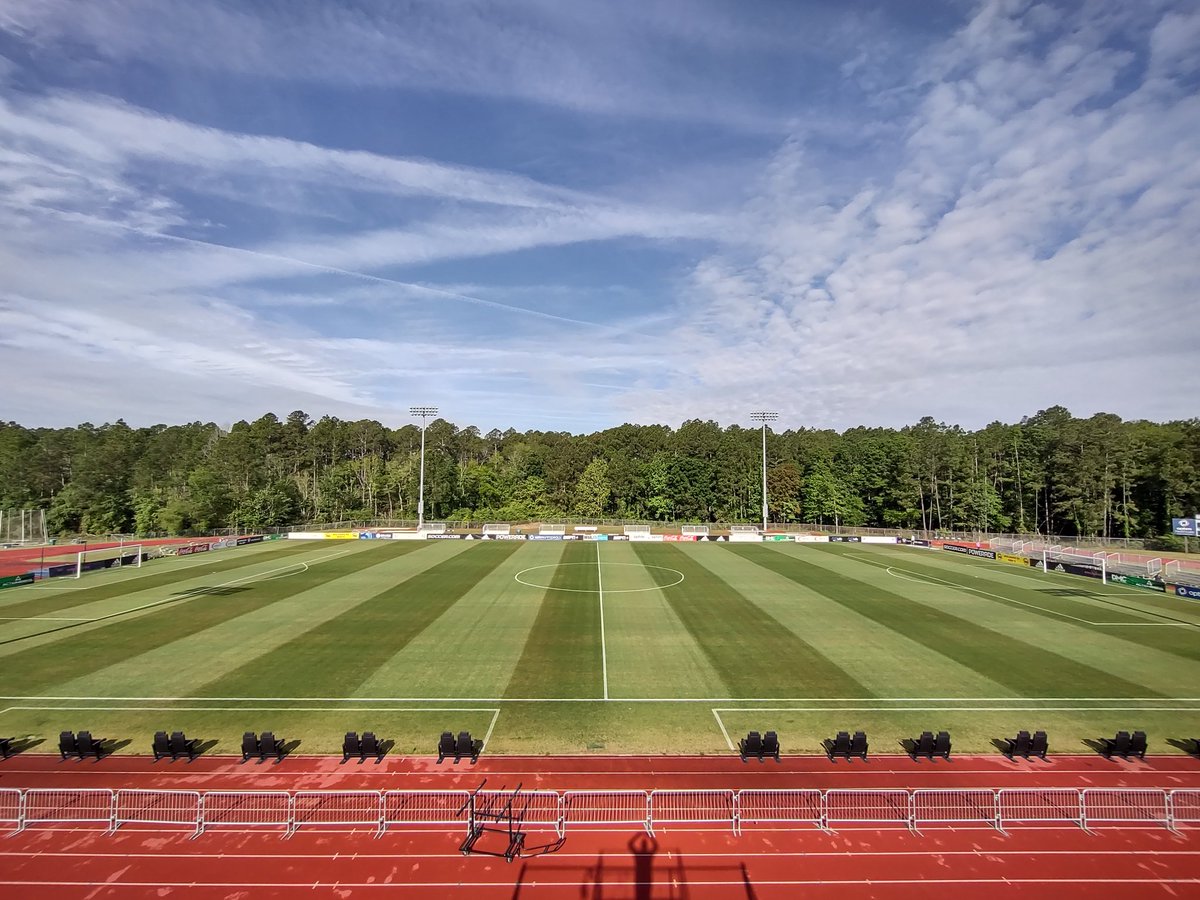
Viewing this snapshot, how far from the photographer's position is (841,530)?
83.5 metres

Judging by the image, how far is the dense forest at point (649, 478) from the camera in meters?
80.9

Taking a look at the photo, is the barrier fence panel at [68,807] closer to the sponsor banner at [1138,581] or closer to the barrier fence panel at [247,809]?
the barrier fence panel at [247,809]

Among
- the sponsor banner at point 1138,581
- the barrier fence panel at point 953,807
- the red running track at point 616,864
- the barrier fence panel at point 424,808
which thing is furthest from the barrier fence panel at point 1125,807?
the sponsor banner at point 1138,581

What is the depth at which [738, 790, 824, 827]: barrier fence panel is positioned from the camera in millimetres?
15008

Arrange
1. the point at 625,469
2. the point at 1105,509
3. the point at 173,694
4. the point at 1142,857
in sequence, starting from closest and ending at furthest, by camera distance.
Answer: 1. the point at 1142,857
2. the point at 173,694
3. the point at 1105,509
4. the point at 625,469

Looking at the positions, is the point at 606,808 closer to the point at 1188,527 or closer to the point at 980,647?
the point at 980,647

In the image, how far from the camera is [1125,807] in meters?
15.5

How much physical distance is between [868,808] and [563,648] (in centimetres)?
1653

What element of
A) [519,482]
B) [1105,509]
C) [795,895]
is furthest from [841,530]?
[795,895]

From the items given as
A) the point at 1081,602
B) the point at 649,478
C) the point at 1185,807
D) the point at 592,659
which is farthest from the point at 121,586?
the point at 649,478

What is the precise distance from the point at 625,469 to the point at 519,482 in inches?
832

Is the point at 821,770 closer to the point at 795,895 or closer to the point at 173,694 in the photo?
the point at 795,895

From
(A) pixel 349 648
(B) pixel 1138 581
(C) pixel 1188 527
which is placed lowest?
(A) pixel 349 648

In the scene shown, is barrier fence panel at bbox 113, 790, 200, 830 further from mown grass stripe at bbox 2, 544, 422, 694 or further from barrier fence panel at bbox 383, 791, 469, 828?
mown grass stripe at bbox 2, 544, 422, 694
